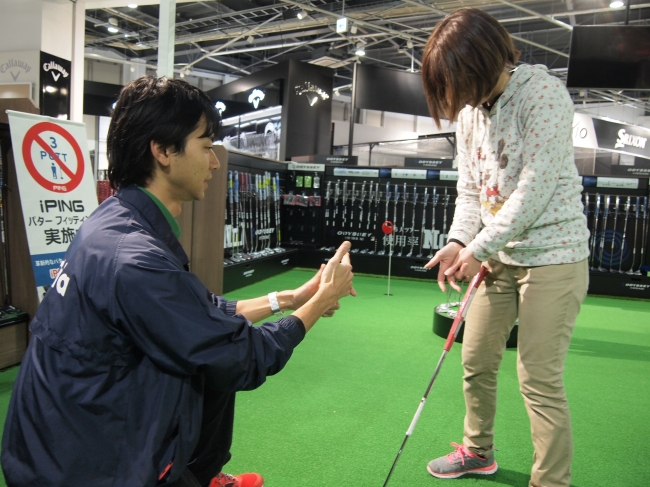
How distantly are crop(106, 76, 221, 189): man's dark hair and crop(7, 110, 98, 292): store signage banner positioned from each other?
2.03m

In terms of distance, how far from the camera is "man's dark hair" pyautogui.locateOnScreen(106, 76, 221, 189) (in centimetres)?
118

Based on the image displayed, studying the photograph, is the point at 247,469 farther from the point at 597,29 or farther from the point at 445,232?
the point at 597,29

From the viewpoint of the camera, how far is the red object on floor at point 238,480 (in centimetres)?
183

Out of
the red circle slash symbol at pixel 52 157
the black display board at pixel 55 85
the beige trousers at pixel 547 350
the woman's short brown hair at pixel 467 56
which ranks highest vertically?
the black display board at pixel 55 85

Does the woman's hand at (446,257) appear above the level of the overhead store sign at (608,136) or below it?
below

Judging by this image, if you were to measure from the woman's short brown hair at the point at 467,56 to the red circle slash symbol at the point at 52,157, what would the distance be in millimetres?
2474

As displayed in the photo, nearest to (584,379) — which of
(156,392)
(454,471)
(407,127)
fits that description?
(454,471)

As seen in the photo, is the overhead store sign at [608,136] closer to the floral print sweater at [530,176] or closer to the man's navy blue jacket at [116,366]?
the floral print sweater at [530,176]

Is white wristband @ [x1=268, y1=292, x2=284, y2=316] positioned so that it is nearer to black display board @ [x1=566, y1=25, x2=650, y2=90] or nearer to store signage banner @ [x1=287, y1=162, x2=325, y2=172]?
black display board @ [x1=566, y1=25, x2=650, y2=90]

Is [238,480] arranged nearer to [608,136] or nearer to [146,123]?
[146,123]

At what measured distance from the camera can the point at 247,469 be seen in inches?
82.3

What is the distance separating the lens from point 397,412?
2.71 m

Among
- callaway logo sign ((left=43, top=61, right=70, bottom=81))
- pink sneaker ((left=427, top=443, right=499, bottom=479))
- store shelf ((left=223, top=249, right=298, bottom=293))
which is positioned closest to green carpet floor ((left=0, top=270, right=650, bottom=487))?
pink sneaker ((left=427, top=443, right=499, bottom=479))

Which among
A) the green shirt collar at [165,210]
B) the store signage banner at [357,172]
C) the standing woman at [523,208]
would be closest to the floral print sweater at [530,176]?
the standing woman at [523,208]
